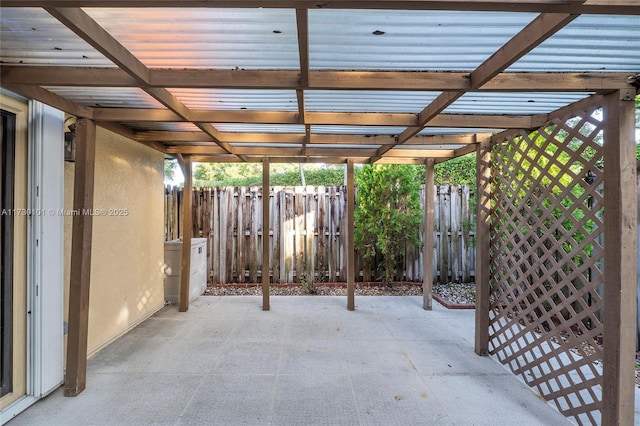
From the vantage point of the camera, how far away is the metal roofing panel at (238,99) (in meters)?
2.39

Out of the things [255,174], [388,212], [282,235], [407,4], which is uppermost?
[255,174]

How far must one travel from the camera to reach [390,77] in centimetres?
201

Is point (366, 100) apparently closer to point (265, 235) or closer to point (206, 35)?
point (206, 35)

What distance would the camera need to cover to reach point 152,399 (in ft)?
8.11

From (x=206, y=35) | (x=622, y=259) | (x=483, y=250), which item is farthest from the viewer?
(x=483, y=250)

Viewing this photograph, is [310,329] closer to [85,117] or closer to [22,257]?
[22,257]

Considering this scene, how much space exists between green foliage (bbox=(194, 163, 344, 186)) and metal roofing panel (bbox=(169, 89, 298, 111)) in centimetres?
1067

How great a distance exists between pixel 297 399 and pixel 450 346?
1.90m

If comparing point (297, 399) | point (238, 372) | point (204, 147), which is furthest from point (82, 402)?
point (204, 147)

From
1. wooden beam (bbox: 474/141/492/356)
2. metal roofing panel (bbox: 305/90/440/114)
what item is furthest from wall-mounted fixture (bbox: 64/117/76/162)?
wooden beam (bbox: 474/141/492/356)

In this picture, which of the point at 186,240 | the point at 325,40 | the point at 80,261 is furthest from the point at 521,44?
the point at 186,240

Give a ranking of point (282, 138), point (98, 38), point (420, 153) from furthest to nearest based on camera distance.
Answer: point (420, 153), point (282, 138), point (98, 38)

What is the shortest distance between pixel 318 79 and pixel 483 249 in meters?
2.49

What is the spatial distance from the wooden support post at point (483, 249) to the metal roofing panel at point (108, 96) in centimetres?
321
